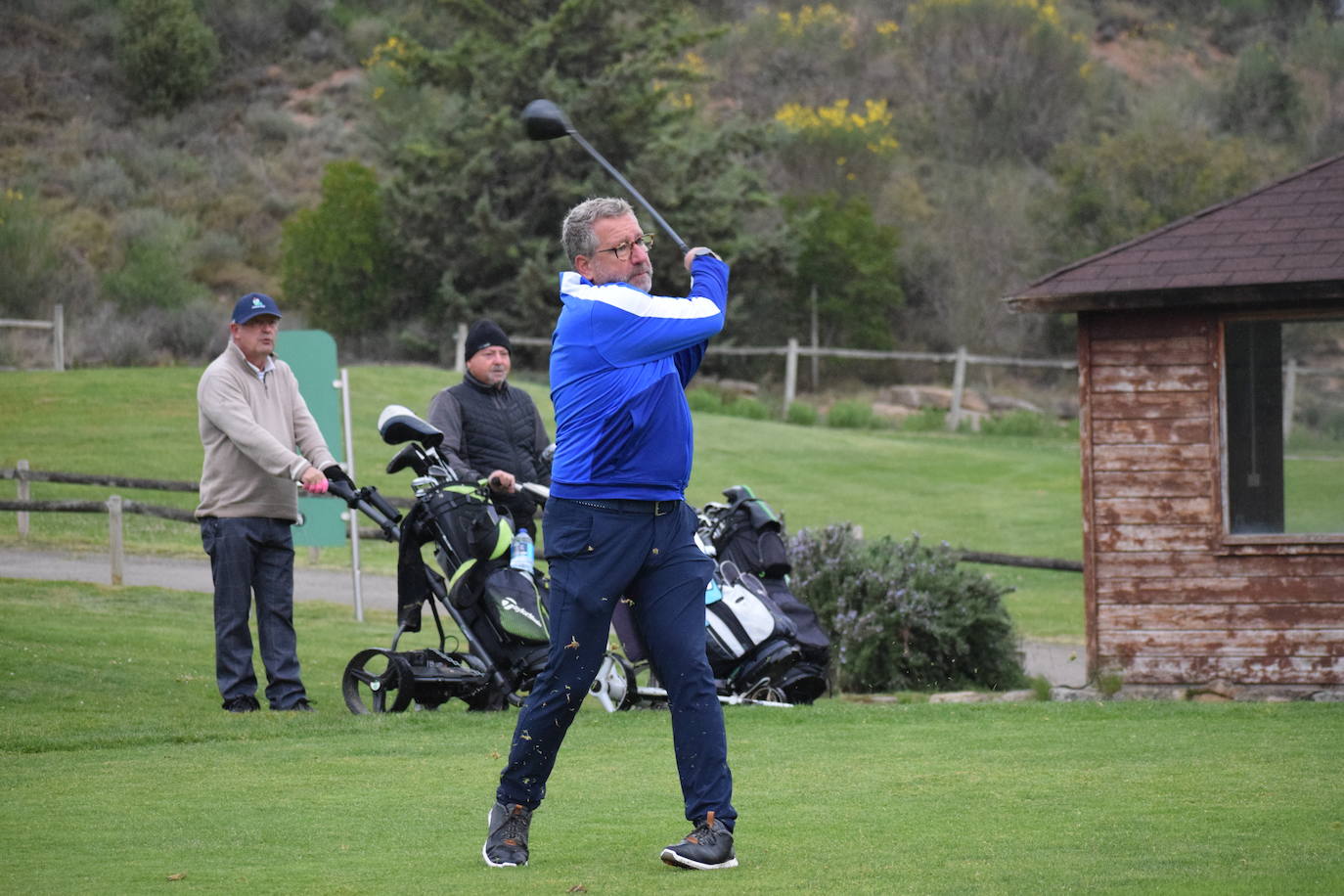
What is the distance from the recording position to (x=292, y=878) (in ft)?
16.6

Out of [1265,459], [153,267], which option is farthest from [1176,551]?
[153,267]

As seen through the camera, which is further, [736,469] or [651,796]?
[736,469]

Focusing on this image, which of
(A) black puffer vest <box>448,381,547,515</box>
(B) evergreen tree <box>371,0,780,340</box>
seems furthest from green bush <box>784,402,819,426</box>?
(A) black puffer vest <box>448,381,547,515</box>

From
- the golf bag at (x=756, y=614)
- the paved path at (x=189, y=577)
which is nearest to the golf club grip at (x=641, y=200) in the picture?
the golf bag at (x=756, y=614)

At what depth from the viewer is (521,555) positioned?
932 centimetres

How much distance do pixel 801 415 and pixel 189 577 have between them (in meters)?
20.6

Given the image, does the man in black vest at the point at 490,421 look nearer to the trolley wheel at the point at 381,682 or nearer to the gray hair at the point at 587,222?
the trolley wheel at the point at 381,682

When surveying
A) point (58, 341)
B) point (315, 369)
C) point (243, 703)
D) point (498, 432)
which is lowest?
point (243, 703)

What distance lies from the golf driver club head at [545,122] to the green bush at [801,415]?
29.0 metres

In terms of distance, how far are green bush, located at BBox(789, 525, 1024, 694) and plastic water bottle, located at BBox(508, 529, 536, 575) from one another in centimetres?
342

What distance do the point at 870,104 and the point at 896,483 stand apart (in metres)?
31.5

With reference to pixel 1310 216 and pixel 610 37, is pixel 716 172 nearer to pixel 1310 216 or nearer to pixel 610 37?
pixel 610 37

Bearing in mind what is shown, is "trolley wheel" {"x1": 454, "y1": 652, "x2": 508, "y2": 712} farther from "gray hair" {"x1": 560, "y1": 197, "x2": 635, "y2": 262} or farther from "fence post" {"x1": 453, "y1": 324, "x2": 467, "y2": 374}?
"fence post" {"x1": 453, "y1": 324, "x2": 467, "y2": 374}

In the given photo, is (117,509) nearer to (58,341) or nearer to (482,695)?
(482,695)
